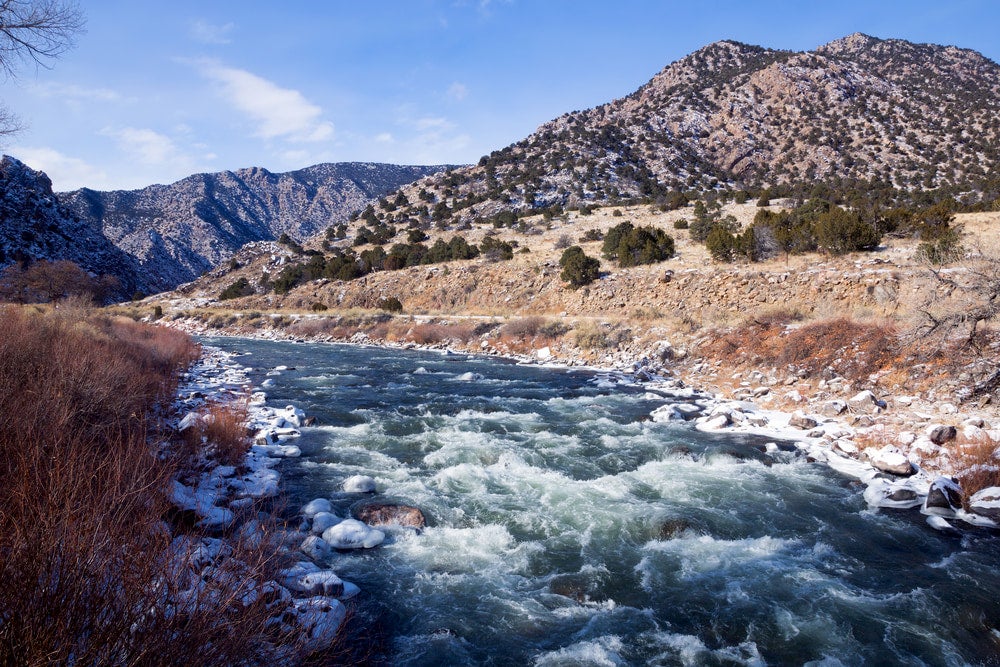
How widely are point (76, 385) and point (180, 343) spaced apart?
56.2ft

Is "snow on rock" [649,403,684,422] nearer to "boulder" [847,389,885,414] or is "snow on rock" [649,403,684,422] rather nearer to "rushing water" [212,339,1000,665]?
"rushing water" [212,339,1000,665]

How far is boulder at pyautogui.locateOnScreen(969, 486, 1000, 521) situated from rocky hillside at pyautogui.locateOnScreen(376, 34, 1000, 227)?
52298 mm

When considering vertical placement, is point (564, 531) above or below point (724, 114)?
below

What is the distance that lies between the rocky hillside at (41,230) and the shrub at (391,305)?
1614 inches

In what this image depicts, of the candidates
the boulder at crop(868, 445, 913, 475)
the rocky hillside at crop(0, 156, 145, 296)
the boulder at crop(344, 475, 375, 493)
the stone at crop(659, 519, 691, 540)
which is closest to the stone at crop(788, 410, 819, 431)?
the boulder at crop(868, 445, 913, 475)

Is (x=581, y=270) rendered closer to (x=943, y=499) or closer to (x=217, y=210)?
(x=943, y=499)

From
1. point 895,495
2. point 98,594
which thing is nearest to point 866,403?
point 895,495

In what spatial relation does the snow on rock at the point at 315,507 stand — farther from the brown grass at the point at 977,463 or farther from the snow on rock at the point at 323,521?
the brown grass at the point at 977,463

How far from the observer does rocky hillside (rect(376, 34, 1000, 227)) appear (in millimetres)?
57750

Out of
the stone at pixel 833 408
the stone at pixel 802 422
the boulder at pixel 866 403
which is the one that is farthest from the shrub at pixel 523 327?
the boulder at pixel 866 403

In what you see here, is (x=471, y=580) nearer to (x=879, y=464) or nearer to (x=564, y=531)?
(x=564, y=531)

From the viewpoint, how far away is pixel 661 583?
6691mm

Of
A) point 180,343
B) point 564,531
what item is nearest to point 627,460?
point 564,531

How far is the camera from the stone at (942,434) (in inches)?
412
